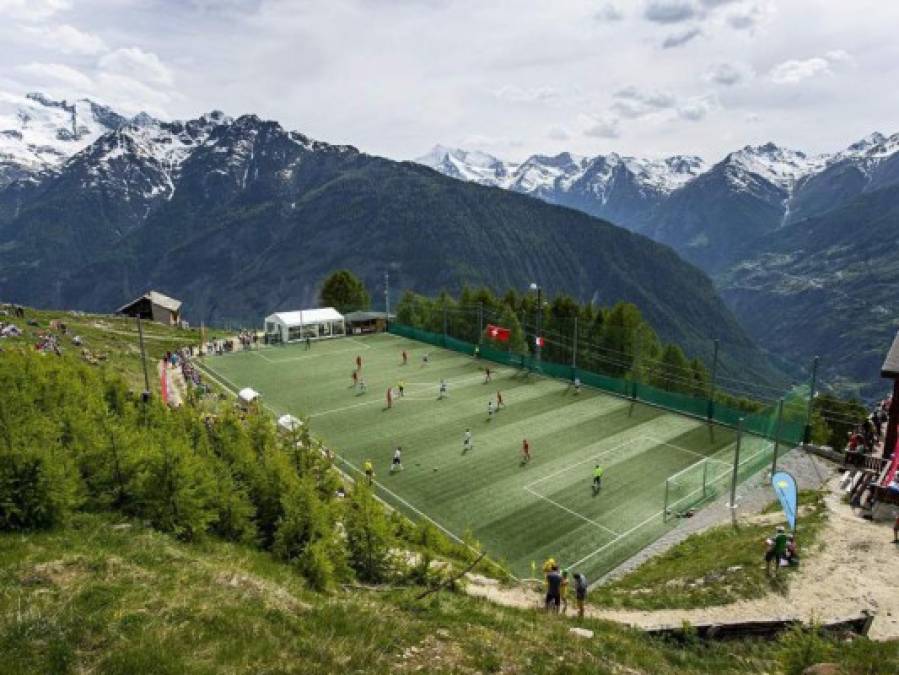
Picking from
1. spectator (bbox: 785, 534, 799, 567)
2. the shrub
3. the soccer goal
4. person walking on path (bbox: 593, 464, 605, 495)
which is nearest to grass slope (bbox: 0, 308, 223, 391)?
the shrub

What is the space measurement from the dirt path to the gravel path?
21.5ft

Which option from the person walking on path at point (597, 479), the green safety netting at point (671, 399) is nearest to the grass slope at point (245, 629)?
the person walking on path at point (597, 479)

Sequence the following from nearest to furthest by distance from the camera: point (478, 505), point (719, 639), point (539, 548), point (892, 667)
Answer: point (892, 667) < point (719, 639) < point (539, 548) < point (478, 505)

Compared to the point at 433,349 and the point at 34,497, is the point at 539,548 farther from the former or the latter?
the point at 433,349

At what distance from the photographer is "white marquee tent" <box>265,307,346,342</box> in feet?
249

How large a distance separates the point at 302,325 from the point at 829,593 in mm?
66236

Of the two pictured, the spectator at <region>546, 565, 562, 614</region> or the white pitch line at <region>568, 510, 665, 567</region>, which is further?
the white pitch line at <region>568, 510, 665, 567</region>

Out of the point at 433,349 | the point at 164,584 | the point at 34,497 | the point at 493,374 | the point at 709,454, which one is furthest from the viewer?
the point at 433,349

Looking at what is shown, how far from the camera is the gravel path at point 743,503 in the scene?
91.8 ft

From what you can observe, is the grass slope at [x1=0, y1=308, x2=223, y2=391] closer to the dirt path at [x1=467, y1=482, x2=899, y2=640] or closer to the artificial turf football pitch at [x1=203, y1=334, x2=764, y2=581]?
the artificial turf football pitch at [x1=203, y1=334, x2=764, y2=581]

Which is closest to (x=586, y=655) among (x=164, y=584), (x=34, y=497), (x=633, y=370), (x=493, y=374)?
(x=164, y=584)

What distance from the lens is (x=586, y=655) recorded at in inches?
533

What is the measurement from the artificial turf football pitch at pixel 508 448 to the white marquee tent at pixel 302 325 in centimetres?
1075

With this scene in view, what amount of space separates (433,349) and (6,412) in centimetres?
5581
